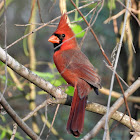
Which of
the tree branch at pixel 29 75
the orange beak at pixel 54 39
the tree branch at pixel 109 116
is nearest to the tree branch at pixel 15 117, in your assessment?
the tree branch at pixel 29 75

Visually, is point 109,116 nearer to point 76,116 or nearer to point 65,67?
point 76,116

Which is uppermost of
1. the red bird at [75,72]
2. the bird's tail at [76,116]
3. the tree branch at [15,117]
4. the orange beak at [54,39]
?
the orange beak at [54,39]

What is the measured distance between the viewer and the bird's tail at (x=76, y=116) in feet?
5.61

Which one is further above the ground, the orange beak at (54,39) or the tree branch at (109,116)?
the orange beak at (54,39)

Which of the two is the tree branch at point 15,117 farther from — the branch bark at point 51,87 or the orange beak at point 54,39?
the orange beak at point 54,39

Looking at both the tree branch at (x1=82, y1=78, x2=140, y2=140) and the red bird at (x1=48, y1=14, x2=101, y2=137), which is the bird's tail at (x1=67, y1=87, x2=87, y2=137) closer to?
the red bird at (x1=48, y1=14, x2=101, y2=137)

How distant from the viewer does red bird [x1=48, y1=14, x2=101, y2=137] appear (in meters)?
1.85

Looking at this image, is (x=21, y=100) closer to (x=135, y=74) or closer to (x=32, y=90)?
(x=32, y=90)

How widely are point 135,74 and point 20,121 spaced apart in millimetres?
1815

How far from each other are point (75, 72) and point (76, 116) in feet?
1.37

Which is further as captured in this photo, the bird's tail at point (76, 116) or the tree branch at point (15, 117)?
the bird's tail at point (76, 116)

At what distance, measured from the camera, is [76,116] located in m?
1.80

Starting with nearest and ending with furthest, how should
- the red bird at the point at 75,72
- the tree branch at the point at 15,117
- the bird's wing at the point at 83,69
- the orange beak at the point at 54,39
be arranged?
1. the tree branch at the point at 15,117
2. the red bird at the point at 75,72
3. the bird's wing at the point at 83,69
4. the orange beak at the point at 54,39

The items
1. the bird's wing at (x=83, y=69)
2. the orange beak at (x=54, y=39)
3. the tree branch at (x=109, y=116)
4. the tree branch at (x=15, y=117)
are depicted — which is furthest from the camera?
the orange beak at (x=54, y=39)
